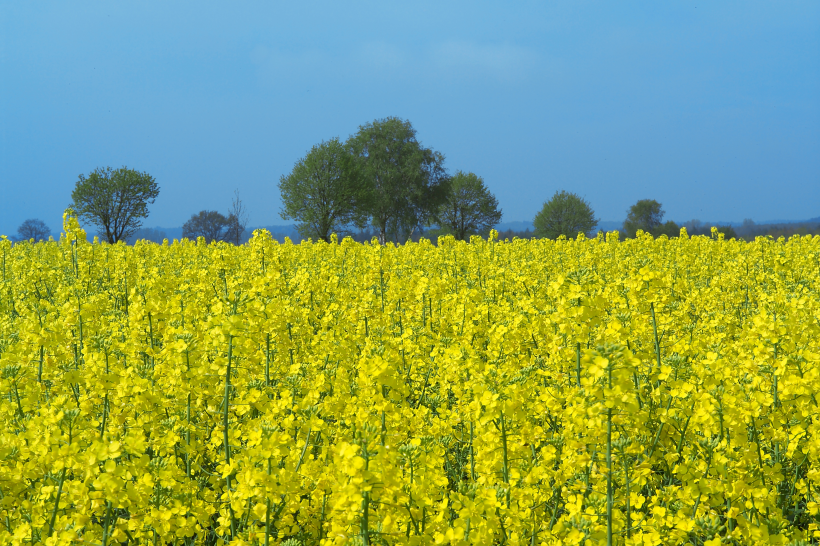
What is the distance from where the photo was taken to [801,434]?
305 cm

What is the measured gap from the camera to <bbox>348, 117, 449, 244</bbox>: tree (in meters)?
57.0

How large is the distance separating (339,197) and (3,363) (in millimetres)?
44568

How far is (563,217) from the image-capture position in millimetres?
79250

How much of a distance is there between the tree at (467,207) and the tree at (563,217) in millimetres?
15358

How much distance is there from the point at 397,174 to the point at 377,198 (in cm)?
417

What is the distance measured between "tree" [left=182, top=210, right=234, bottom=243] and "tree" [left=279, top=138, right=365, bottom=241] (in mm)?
61640

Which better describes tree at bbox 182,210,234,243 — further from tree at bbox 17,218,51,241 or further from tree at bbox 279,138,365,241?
tree at bbox 279,138,365,241

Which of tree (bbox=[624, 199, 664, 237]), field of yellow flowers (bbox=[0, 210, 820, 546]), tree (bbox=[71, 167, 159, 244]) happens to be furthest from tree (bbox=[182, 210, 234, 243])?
field of yellow flowers (bbox=[0, 210, 820, 546])

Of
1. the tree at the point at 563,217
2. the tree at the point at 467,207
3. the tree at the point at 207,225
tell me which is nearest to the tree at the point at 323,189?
the tree at the point at 467,207

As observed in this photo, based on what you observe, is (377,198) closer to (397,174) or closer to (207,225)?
(397,174)

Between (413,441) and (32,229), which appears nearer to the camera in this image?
(413,441)

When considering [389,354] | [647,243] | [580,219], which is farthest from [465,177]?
[389,354]

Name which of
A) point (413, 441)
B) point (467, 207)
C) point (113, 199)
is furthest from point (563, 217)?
point (413, 441)

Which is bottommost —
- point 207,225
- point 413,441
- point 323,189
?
point 413,441
